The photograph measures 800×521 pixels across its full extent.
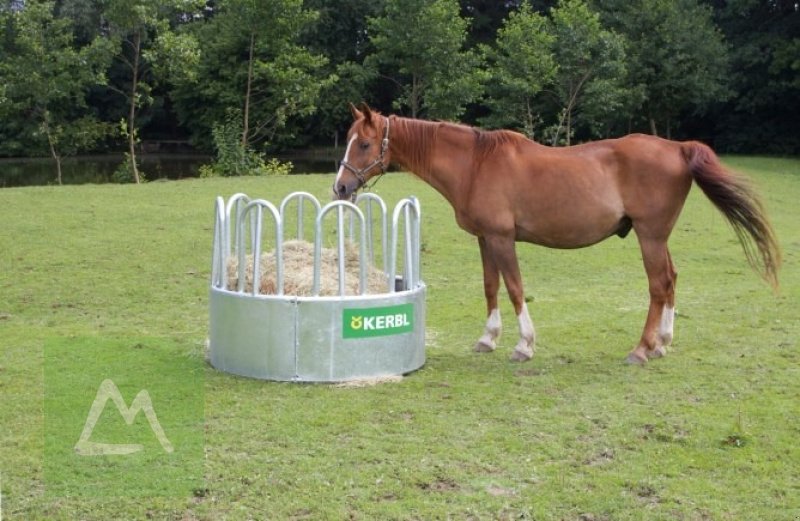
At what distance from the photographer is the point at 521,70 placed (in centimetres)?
3012

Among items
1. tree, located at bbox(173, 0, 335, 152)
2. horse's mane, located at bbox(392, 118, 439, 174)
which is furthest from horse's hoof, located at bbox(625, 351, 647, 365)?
tree, located at bbox(173, 0, 335, 152)

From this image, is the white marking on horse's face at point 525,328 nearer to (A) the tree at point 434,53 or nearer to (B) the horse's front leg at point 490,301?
(B) the horse's front leg at point 490,301

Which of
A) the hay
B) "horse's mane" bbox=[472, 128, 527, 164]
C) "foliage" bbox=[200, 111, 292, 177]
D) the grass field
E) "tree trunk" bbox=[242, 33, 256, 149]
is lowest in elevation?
the grass field

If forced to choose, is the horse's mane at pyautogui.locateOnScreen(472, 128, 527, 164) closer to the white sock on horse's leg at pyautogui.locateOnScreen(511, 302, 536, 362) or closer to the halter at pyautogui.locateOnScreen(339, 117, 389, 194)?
the halter at pyautogui.locateOnScreen(339, 117, 389, 194)

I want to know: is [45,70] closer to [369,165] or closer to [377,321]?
[369,165]

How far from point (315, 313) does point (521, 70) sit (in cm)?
2502

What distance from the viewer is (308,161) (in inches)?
1443

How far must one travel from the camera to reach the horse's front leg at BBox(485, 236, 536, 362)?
7258 mm

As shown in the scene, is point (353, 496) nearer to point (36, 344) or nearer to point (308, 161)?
point (36, 344)

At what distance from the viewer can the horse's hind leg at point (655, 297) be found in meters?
7.31

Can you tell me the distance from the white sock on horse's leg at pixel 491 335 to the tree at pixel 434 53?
2193 centimetres

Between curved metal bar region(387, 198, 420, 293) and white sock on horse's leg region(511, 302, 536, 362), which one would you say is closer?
curved metal bar region(387, 198, 420, 293)

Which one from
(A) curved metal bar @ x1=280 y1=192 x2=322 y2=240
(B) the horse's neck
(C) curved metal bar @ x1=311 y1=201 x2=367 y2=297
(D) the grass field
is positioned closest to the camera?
(D) the grass field

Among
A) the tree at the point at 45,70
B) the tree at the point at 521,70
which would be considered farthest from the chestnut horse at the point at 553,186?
the tree at the point at 521,70
